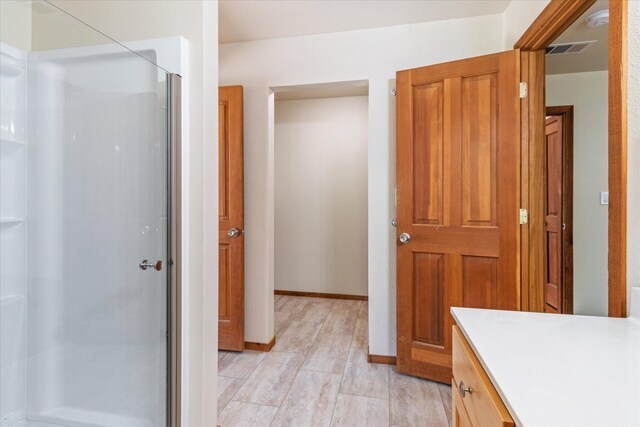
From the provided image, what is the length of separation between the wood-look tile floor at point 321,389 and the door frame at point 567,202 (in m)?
1.49

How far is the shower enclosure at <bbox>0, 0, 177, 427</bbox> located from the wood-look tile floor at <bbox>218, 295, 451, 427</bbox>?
0.58 metres

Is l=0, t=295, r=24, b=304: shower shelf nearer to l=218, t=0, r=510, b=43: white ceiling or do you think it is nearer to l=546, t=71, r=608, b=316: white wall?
l=218, t=0, r=510, b=43: white ceiling

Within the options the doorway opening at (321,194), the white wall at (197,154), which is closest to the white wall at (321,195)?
the doorway opening at (321,194)

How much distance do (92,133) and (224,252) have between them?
1237mm

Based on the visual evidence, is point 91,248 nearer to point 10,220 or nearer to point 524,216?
point 10,220

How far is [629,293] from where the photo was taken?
0.92 metres

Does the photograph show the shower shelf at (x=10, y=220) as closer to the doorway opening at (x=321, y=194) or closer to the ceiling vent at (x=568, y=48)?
the doorway opening at (x=321, y=194)

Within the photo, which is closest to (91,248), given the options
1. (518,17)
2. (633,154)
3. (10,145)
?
(10,145)

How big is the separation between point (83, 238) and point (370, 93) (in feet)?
6.36

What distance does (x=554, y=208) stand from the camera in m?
2.77

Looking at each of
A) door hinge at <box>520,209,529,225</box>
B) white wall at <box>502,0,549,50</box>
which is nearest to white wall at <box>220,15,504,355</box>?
white wall at <box>502,0,549,50</box>

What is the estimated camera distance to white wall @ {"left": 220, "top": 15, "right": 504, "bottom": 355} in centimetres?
223

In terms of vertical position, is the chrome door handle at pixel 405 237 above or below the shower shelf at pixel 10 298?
above

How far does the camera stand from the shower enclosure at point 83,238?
55.5 inches
